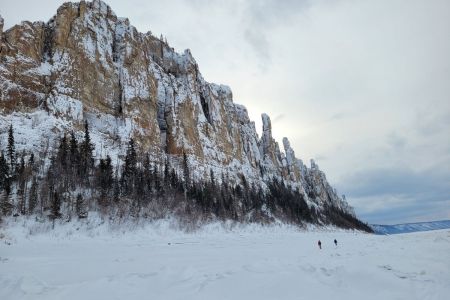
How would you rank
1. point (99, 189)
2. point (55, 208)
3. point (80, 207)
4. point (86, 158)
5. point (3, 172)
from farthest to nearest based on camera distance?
→ point (86, 158), point (99, 189), point (3, 172), point (80, 207), point (55, 208)

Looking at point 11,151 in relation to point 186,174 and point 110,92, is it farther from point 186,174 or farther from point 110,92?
point 186,174

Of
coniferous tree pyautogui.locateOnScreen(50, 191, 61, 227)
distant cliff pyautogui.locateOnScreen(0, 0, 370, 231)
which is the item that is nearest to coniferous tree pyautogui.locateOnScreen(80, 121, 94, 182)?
distant cliff pyautogui.locateOnScreen(0, 0, 370, 231)

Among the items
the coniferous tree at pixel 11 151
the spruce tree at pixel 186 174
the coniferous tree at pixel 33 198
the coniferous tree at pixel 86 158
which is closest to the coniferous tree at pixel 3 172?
the coniferous tree at pixel 11 151

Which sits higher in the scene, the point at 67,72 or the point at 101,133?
the point at 67,72

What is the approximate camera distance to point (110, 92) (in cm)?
7188

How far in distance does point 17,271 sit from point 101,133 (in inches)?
2120

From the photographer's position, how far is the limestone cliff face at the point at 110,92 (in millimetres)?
57219

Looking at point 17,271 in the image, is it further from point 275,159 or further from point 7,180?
point 275,159

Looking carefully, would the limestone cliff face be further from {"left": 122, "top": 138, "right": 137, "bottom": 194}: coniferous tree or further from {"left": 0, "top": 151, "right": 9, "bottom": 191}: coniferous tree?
{"left": 0, "top": 151, "right": 9, "bottom": 191}: coniferous tree

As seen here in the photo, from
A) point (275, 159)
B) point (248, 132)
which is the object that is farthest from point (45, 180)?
point (275, 159)

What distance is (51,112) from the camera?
5788cm

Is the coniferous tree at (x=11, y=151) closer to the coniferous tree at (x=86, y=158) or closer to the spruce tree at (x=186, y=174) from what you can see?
the coniferous tree at (x=86, y=158)

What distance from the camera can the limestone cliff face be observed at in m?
57.2

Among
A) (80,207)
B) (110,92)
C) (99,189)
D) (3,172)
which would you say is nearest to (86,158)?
(99,189)
